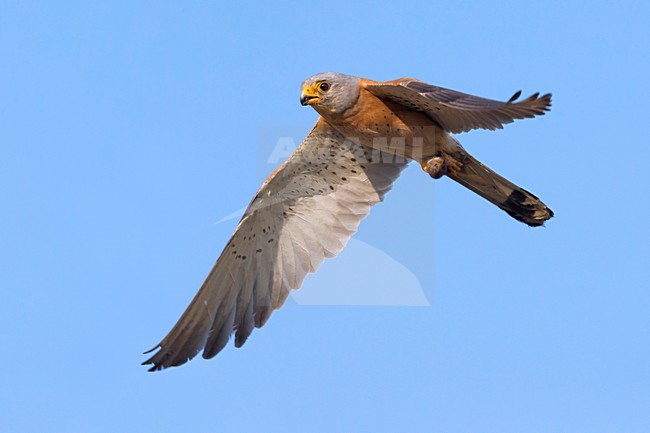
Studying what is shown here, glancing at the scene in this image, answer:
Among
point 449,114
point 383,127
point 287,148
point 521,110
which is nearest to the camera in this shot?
point 521,110

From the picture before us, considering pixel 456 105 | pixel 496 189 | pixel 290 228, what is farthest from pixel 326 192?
pixel 456 105

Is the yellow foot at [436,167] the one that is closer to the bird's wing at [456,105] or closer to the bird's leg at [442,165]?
the bird's leg at [442,165]

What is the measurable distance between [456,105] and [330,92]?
5.85ft

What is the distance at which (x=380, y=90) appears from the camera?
9594mm

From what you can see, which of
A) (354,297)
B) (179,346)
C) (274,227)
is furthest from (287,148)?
(179,346)

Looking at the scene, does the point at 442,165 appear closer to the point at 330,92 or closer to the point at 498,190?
the point at 498,190

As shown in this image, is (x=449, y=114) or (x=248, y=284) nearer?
(x=449, y=114)

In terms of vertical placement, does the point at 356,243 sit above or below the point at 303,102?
below

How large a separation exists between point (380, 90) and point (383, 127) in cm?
44

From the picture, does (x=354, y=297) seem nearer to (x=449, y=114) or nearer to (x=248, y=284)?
(x=248, y=284)

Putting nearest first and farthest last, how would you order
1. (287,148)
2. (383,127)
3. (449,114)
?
(449,114), (383,127), (287,148)

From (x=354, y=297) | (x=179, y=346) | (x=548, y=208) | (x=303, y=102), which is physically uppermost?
(x=303, y=102)

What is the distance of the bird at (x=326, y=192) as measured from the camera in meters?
9.73

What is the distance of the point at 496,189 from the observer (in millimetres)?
10047
